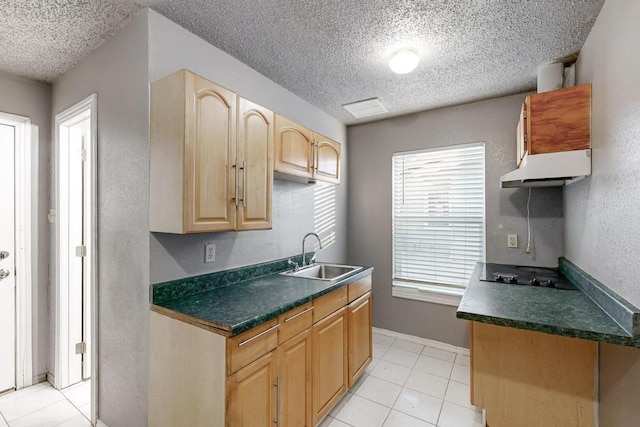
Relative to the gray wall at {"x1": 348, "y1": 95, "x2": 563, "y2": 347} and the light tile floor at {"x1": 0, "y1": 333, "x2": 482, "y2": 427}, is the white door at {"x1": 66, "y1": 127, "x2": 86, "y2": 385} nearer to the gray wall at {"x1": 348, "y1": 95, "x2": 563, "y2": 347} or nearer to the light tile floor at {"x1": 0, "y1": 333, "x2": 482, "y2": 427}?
the light tile floor at {"x1": 0, "y1": 333, "x2": 482, "y2": 427}

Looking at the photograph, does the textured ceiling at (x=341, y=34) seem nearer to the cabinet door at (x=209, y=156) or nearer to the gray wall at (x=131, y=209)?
the gray wall at (x=131, y=209)

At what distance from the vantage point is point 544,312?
4.73 ft

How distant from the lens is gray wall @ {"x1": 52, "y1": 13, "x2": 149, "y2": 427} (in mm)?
1621

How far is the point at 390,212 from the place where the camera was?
3.42 metres

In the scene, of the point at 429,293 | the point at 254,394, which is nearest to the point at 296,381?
the point at 254,394

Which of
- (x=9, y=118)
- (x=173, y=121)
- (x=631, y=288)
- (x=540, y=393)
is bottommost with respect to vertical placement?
(x=540, y=393)

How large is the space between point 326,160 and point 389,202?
1.19m

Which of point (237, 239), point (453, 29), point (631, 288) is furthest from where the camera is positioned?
point (237, 239)

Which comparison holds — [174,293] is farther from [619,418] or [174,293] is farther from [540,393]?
[619,418]

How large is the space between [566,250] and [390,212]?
1.61 metres

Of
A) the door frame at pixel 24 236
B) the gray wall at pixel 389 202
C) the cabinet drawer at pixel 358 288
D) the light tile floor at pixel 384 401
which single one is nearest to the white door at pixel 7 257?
the door frame at pixel 24 236

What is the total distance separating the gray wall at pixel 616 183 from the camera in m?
1.21

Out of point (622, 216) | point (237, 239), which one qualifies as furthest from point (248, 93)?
point (622, 216)

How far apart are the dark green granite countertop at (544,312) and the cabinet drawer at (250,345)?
3.11ft
